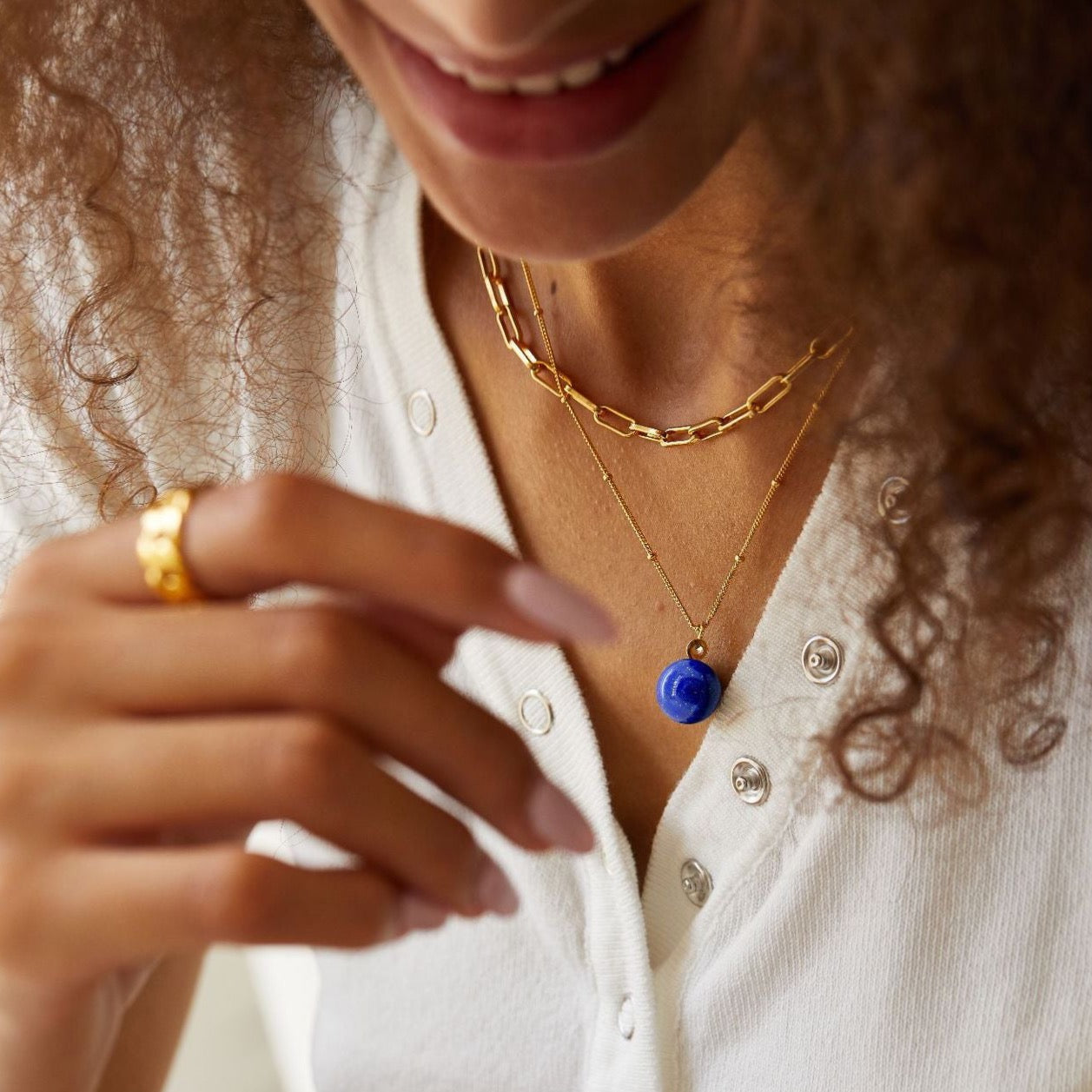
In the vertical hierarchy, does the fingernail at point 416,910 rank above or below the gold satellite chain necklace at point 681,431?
below

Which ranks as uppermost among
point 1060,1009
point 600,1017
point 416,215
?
point 416,215

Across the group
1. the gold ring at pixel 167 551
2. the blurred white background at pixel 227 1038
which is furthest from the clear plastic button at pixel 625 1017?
the blurred white background at pixel 227 1038

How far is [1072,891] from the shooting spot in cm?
64

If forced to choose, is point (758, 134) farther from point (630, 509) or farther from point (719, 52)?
point (630, 509)

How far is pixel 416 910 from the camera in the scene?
18.0 inches

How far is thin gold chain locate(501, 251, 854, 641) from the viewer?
28.1 inches

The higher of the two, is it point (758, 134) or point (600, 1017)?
point (758, 134)

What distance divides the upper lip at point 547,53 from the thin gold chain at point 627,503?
20cm

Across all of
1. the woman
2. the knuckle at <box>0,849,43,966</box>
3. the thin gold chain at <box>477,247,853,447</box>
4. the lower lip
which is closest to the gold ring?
the woman

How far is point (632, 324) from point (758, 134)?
155 millimetres

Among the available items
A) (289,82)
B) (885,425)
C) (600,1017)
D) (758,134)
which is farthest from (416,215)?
(600,1017)

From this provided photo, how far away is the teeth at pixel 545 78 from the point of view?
54 centimetres

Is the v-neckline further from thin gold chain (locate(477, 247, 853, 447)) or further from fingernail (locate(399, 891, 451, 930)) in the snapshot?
fingernail (locate(399, 891, 451, 930))

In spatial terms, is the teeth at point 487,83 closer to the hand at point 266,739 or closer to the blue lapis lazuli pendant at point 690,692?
the hand at point 266,739
